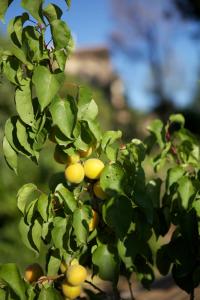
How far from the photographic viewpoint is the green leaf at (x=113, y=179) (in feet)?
4.16

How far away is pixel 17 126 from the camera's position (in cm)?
126

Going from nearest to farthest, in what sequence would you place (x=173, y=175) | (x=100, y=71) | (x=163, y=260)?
(x=173, y=175), (x=163, y=260), (x=100, y=71)

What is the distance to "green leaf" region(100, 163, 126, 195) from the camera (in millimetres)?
1267

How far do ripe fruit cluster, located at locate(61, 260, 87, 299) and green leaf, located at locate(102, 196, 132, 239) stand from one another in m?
0.19

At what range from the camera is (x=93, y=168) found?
1.36 meters

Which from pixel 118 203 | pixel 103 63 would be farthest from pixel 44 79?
pixel 103 63

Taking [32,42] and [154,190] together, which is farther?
[154,190]

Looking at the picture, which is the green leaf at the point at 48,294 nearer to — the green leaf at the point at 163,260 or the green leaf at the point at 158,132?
the green leaf at the point at 163,260

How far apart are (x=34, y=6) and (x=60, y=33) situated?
98mm

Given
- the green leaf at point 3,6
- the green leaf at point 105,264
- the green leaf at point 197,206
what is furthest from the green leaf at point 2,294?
the green leaf at point 3,6

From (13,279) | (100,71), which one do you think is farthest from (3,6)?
(100,71)

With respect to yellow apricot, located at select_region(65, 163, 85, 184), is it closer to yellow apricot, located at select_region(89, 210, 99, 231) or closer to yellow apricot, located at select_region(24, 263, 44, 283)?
yellow apricot, located at select_region(89, 210, 99, 231)

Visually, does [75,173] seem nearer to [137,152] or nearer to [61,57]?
[137,152]

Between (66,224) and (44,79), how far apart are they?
425mm
